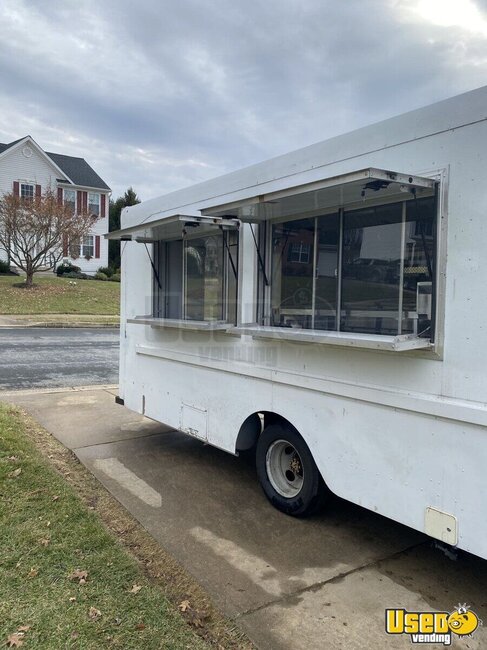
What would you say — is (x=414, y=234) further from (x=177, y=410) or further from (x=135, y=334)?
(x=135, y=334)

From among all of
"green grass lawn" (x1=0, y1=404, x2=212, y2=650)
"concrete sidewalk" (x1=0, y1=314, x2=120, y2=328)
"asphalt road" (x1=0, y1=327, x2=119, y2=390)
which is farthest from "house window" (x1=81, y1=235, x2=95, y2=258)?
"green grass lawn" (x1=0, y1=404, x2=212, y2=650)

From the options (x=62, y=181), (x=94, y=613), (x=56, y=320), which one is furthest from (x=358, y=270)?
(x=62, y=181)

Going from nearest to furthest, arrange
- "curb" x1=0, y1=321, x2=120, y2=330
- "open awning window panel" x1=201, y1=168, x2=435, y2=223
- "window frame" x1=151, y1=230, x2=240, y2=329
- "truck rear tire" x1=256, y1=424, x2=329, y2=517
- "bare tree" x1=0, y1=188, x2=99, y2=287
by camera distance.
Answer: "open awning window panel" x1=201, y1=168, x2=435, y2=223 → "truck rear tire" x1=256, y1=424, x2=329, y2=517 → "window frame" x1=151, y1=230, x2=240, y2=329 → "curb" x1=0, y1=321, x2=120, y2=330 → "bare tree" x1=0, y1=188, x2=99, y2=287

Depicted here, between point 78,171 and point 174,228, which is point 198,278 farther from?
point 78,171

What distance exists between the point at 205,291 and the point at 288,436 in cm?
163

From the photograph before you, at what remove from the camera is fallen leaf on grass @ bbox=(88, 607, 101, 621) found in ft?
8.96

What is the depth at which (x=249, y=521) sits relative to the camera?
4035 millimetres

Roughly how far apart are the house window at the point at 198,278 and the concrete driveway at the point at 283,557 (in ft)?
5.01

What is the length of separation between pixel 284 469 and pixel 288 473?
4cm

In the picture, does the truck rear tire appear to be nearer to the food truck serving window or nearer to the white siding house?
the food truck serving window

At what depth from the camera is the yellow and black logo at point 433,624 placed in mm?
2744

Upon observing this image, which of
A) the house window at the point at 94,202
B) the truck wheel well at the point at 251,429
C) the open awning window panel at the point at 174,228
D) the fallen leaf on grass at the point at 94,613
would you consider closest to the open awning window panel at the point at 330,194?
the open awning window panel at the point at 174,228

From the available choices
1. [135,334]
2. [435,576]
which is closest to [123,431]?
[135,334]

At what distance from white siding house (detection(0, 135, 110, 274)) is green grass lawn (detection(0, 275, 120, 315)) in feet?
18.5
